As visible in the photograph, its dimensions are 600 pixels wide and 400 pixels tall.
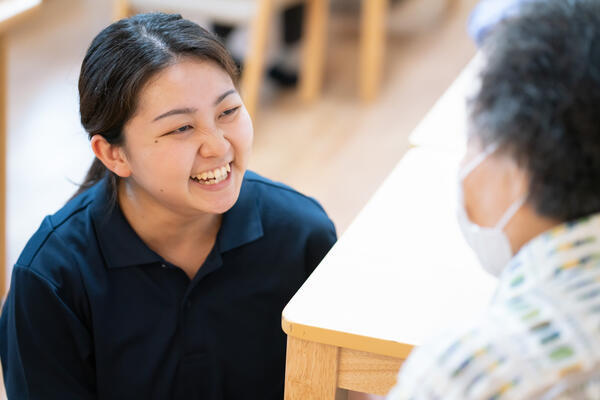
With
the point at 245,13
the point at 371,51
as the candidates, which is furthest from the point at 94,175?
the point at 371,51

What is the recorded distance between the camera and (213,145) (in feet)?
4.14

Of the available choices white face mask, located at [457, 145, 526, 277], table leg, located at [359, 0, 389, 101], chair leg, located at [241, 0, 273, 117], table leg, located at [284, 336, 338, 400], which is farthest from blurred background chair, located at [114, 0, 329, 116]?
white face mask, located at [457, 145, 526, 277]

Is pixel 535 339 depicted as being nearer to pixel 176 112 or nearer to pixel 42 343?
pixel 176 112

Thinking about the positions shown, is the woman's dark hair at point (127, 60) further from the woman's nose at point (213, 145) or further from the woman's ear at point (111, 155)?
the woman's nose at point (213, 145)

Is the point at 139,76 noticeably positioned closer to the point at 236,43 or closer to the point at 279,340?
the point at 279,340

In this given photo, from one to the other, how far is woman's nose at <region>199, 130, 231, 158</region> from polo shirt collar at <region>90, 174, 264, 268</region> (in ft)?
0.54

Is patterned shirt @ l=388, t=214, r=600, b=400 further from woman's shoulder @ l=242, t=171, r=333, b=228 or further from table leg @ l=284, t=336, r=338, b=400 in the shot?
woman's shoulder @ l=242, t=171, r=333, b=228

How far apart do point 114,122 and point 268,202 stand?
312 millimetres

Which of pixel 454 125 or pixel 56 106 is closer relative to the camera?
pixel 454 125

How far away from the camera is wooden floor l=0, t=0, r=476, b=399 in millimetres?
2889

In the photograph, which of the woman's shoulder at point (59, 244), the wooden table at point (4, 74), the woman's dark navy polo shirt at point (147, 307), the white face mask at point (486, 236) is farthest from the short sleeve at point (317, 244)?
the wooden table at point (4, 74)

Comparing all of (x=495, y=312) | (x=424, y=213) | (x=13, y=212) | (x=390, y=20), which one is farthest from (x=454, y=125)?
(x=390, y=20)

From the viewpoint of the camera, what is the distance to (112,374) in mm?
1366

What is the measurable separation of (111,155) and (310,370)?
19.5 inches
